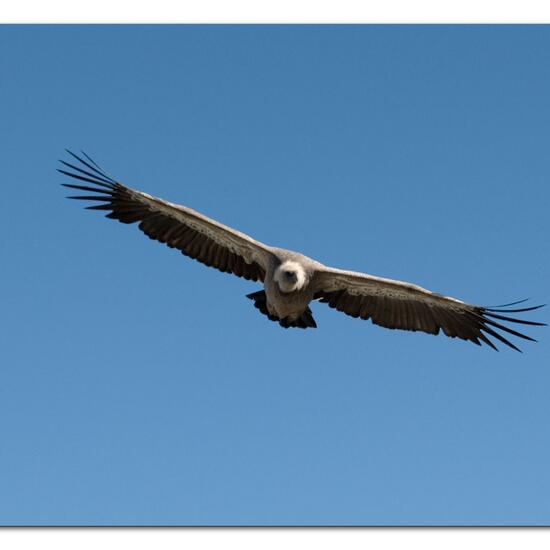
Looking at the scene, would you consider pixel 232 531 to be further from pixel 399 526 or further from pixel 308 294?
pixel 308 294

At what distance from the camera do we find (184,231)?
507 inches

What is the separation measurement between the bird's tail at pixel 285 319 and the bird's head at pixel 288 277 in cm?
57

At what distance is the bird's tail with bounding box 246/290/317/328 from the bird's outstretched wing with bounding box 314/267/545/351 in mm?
430

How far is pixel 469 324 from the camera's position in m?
12.8

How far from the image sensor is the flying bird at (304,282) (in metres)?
12.4

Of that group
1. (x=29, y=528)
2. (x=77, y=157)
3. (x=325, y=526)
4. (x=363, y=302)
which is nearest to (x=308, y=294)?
(x=363, y=302)

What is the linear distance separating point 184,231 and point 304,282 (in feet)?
6.03
